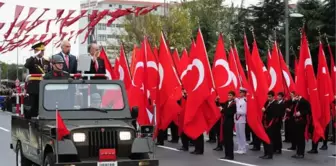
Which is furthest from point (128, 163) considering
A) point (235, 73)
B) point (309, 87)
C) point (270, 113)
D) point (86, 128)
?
point (235, 73)

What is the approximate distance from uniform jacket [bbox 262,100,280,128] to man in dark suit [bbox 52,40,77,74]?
648 cm

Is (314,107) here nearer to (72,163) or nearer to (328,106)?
(328,106)

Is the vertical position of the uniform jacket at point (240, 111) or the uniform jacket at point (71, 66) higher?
the uniform jacket at point (71, 66)

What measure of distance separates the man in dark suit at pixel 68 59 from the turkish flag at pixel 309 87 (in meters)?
7.82

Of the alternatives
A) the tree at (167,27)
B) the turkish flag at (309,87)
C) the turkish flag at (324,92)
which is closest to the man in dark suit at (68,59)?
the turkish flag at (309,87)

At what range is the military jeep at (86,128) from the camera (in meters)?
9.68

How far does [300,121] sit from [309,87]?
143cm

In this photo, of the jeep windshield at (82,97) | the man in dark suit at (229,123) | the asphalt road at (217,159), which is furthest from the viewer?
the man in dark suit at (229,123)

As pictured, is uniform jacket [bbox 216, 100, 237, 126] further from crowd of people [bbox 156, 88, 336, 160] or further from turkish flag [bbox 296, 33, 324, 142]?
turkish flag [bbox 296, 33, 324, 142]

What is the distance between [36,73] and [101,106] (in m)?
2.34

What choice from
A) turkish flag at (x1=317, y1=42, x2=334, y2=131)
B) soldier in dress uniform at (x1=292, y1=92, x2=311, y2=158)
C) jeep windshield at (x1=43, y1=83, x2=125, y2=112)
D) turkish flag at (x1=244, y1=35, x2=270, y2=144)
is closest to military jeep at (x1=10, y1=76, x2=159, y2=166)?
jeep windshield at (x1=43, y1=83, x2=125, y2=112)

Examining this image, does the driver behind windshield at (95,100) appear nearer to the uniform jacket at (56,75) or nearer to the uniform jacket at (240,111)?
the uniform jacket at (56,75)

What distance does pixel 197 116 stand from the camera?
17.2 meters

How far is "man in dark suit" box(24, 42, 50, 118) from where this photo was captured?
1091 cm
